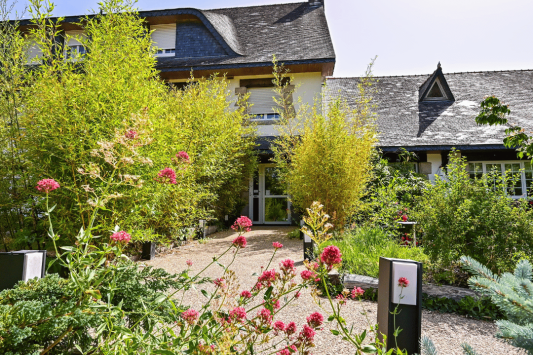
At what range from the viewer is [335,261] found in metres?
1.34

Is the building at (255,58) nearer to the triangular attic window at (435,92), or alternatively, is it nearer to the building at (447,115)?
the building at (447,115)

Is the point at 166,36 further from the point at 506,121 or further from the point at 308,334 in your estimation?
the point at 308,334

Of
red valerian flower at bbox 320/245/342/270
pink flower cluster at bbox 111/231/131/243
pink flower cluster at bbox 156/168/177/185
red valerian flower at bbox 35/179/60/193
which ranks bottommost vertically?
red valerian flower at bbox 320/245/342/270

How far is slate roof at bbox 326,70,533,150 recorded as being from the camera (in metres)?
8.71

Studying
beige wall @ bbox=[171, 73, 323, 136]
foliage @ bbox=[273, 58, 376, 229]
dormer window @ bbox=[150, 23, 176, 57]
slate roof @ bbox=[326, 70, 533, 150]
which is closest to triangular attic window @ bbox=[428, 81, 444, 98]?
slate roof @ bbox=[326, 70, 533, 150]

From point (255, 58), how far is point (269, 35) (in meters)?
1.89

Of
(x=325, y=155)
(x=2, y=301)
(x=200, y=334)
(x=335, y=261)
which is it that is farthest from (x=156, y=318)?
(x=325, y=155)

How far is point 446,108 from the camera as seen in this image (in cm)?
1010

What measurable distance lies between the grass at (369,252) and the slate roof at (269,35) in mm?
6096

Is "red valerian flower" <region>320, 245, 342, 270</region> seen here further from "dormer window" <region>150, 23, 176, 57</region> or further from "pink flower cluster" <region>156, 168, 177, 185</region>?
"dormer window" <region>150, 23, 176, 57</region>

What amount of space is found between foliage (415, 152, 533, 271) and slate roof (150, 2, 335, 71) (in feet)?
21.7

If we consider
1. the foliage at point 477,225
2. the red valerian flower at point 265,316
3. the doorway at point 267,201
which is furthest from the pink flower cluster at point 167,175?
the doorway at point 267,201

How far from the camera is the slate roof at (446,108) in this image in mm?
8711

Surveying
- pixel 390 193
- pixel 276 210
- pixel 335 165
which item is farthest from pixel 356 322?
pixel 276 210
